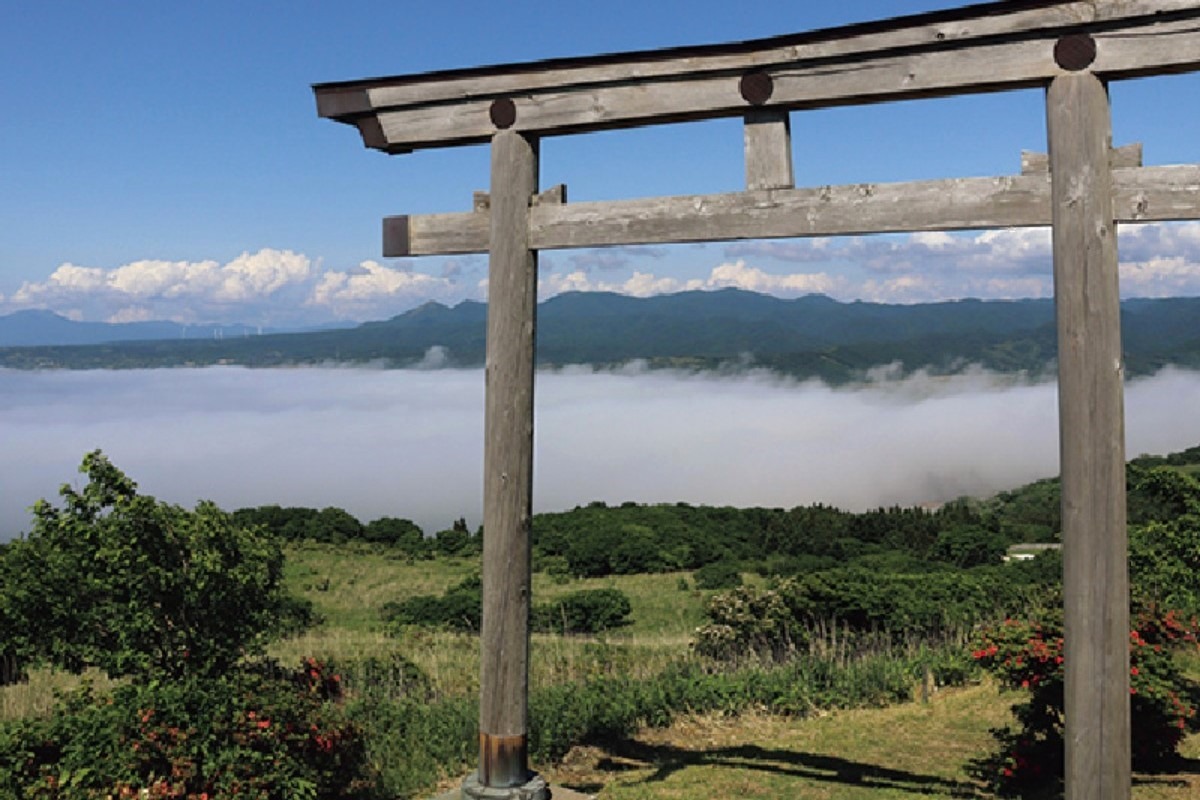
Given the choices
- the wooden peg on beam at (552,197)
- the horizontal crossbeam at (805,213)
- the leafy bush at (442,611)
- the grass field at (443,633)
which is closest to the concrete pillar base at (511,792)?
the horizontal crossbeam at (805,213)

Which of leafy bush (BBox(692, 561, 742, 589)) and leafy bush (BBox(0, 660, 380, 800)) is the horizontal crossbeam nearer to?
leafy bush (BBox(0, 660, 380, 800))

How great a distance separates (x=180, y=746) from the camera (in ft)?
20.4

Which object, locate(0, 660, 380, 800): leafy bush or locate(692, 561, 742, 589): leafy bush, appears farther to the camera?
locate(692, 561, 742, 589): leafy bush

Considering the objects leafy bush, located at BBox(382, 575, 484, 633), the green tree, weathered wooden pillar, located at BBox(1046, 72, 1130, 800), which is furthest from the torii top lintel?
leafy bush, located at BBox(382, 575, 484, 633)

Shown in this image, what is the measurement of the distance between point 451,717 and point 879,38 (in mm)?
6029

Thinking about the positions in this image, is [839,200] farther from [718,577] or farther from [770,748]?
[718,577]

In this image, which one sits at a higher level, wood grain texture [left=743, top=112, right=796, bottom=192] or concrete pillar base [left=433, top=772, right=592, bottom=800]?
wood grain texture [left=743, top=112, right=796, bottom=192]

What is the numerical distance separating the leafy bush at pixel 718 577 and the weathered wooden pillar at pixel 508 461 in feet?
63.3

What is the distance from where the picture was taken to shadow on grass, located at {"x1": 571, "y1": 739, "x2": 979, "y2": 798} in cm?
723

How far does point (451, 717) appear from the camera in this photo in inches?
338

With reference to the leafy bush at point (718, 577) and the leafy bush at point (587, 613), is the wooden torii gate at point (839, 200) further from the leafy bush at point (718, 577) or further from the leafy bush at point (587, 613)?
the leafy bush at point (718, 577)

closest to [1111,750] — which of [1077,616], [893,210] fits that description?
[1077,616]

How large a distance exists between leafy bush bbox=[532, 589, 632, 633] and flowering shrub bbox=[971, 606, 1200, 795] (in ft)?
45.1

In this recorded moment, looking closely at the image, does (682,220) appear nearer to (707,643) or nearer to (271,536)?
(271,536)
